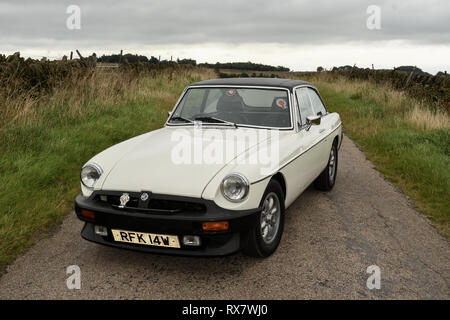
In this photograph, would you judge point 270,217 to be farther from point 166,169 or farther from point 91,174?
point 91,174

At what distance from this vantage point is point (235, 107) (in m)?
4.71

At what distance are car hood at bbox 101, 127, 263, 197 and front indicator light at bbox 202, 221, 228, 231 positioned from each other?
0.81 ft

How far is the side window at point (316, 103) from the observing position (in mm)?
5672

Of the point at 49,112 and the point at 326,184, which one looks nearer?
the point at 326,184

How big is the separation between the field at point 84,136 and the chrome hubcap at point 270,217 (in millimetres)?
2014

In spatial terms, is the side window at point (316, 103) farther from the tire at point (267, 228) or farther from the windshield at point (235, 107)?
the tire at point (267, 228)

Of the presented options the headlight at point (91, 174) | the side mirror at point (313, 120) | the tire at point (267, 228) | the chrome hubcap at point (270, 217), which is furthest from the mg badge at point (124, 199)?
the side mirror at point (313, 120)

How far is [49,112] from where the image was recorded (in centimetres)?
829

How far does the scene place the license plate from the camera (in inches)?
125

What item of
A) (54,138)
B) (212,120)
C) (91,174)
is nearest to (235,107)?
(212,120)

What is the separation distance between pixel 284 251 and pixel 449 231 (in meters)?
2.01

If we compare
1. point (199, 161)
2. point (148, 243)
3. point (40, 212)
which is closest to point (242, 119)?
point (199, 161)
